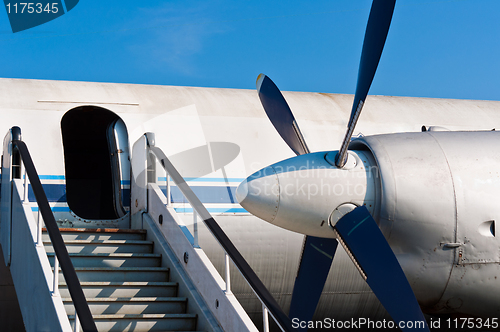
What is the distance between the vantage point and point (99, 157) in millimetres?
12000

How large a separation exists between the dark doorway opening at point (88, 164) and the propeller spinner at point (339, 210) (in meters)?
5.68

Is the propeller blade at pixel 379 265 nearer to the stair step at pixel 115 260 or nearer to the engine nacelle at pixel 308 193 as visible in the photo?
the engine nacelle at pixel 308 193

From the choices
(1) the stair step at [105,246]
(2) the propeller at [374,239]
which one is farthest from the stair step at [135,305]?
(2) the propeller at [374,239]

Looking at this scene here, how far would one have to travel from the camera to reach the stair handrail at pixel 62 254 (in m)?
4.70

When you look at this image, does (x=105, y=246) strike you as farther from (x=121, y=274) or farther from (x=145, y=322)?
(x=145, y=322)

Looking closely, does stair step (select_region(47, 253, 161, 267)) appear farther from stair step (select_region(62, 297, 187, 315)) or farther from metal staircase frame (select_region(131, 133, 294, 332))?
stair step (select_region(62, 297, 187, 315))

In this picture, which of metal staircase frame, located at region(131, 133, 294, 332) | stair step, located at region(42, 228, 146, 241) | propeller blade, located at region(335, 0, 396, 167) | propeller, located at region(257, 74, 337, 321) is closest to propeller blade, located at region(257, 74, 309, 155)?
propeller, located at region(257, 74, 337, 321)

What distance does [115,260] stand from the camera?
6996 mm

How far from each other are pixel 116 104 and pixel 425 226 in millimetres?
5079

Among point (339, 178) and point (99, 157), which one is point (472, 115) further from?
point (99, 157)

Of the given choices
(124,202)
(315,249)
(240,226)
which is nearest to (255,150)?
(240,226)

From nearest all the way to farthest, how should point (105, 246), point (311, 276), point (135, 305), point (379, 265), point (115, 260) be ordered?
point (379, 265), point (135, 305), point (311, 276), point (115, 260), point (105, 246)

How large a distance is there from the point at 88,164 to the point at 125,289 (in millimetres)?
5988

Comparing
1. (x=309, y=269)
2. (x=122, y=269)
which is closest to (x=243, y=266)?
(x=309, y=269)
